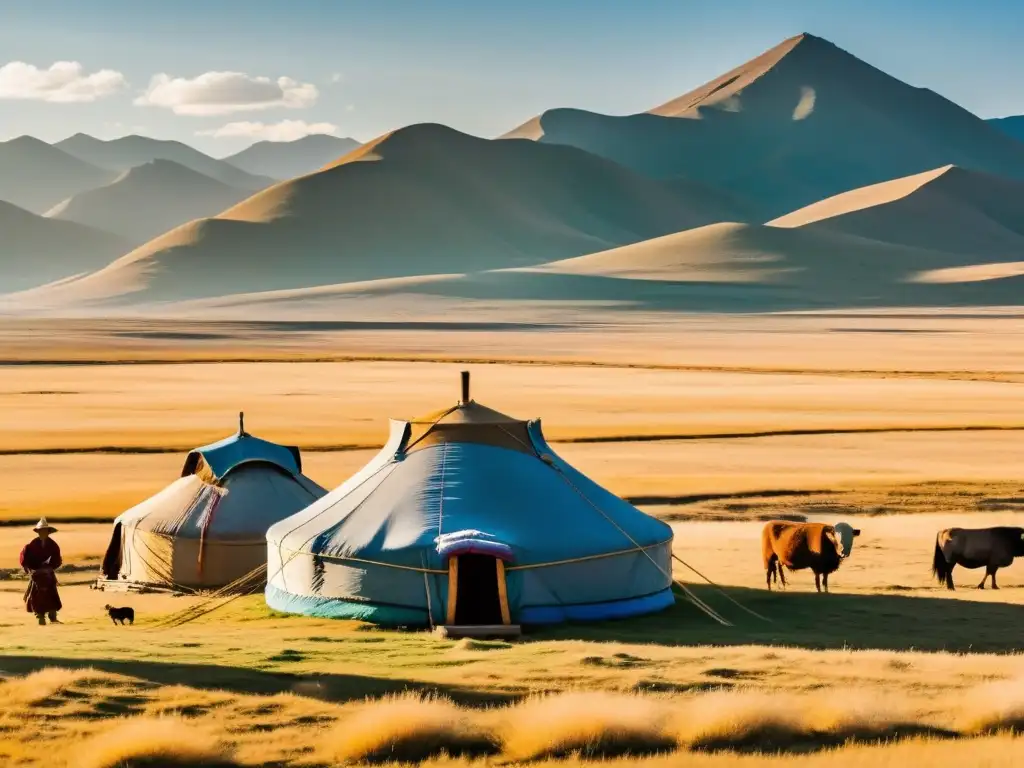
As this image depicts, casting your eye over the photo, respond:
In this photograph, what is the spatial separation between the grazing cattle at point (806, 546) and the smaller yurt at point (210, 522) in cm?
722

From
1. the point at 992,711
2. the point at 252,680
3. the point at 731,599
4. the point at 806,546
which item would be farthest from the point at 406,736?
the point at 806,546

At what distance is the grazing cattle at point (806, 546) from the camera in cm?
2183

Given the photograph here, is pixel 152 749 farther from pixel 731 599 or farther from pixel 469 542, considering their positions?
pixel 731 599

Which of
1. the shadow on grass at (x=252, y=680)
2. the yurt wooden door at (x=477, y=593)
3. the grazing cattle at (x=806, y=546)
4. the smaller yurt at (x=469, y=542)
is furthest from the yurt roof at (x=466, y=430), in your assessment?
the shadow on grass at (x=252, y=680)

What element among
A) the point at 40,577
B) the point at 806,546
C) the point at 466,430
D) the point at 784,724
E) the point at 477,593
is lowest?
the point at 784,724

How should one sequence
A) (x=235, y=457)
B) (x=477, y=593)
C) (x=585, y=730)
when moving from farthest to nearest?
(x=235, y=457) → (x=477, y=593) → (x=585, y=730)

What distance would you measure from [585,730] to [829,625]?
7.73 m

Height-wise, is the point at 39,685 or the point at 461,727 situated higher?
the point at 39,685

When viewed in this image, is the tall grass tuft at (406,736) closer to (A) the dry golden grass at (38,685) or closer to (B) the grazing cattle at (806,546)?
(A) the dry golden grass at (38,685)

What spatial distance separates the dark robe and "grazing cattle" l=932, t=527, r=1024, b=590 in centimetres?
1155

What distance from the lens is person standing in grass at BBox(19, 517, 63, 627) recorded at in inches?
784

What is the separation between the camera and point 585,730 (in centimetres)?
1280

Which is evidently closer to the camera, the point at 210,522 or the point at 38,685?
the point at 38,685

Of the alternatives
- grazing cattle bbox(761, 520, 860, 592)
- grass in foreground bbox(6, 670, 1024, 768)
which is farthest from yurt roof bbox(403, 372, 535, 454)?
grass in foreground bbox(6, 670, 1024, 768)
